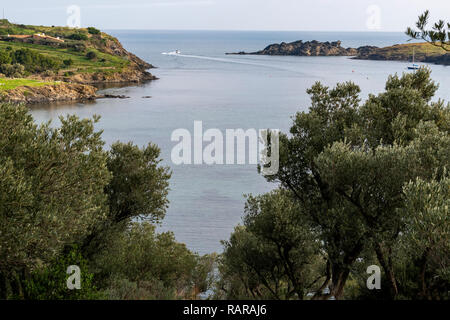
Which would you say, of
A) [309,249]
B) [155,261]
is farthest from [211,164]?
[309,249]

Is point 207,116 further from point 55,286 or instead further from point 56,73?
point 55,286

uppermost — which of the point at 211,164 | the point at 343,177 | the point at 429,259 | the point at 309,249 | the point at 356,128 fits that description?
the point at 356,128

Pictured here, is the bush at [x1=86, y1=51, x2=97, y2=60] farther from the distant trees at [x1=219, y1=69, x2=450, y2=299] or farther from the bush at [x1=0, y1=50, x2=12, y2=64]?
the distant trees at [x1=219, y1=69, x2=450, y2=299]

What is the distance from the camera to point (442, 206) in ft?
47.0

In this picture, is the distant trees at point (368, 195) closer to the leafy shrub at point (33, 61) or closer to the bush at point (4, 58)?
the bush at point (4, 58)

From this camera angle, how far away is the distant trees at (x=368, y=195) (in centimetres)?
1591

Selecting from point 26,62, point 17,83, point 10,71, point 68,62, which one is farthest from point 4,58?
point 17,83

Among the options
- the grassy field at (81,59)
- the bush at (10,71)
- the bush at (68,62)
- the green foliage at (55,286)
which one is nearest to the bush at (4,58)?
the bush at (10,71)

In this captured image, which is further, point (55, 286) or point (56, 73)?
point (56, 73)

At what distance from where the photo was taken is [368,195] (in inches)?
759

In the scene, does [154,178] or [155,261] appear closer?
[154,178]
